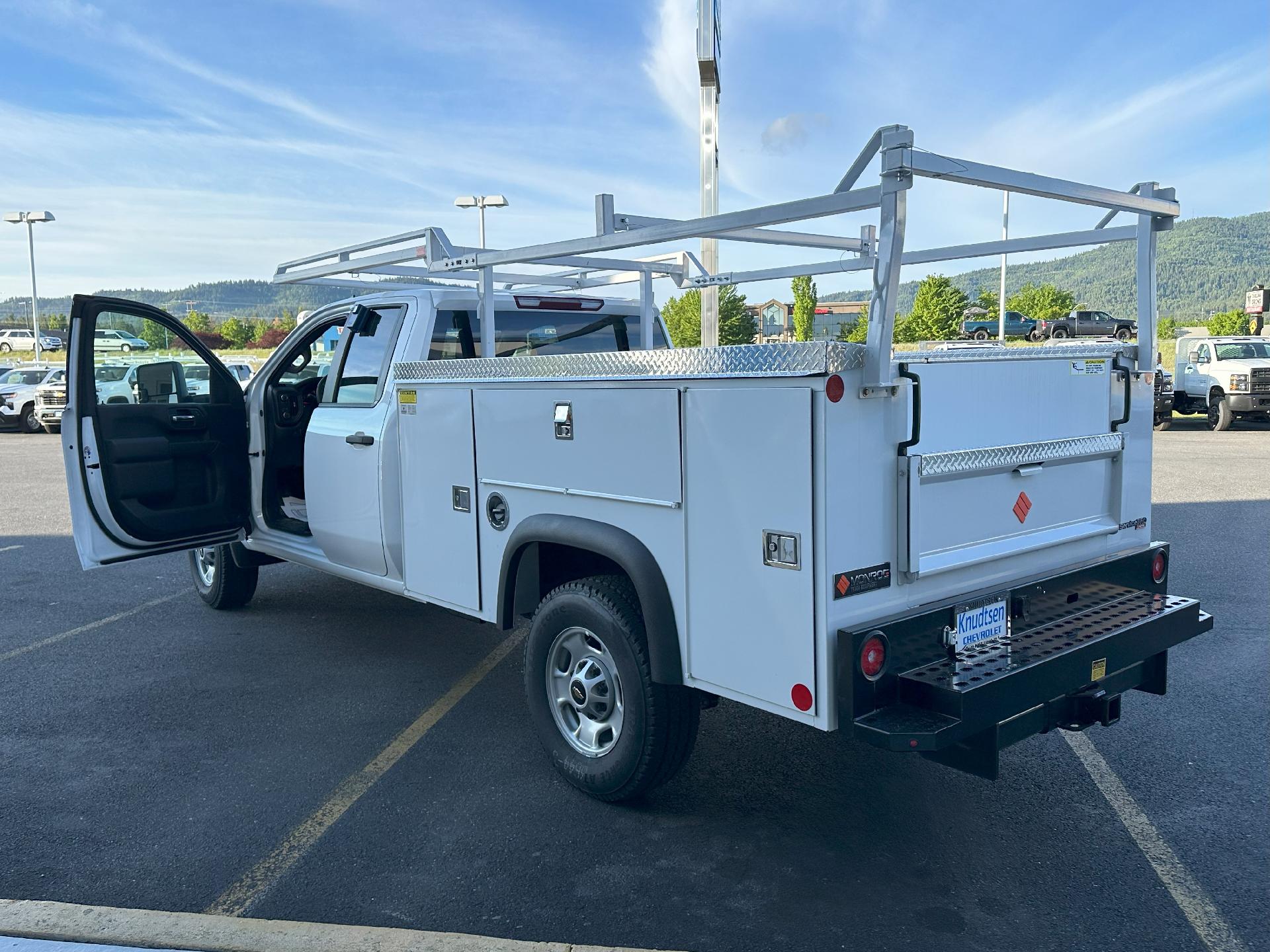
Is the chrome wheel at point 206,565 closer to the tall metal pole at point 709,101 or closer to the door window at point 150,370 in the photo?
the door window at point 150,370

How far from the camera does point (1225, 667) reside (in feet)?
17.8

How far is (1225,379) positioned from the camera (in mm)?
21438

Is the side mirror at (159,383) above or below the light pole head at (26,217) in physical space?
below

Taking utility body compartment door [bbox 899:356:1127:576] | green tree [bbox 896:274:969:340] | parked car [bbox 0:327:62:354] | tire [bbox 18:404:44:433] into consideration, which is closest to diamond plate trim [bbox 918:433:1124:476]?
utility body compartment door [bbox 899:356:1127:576]

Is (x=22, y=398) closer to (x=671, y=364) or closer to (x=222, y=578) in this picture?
(x=222, y=578)

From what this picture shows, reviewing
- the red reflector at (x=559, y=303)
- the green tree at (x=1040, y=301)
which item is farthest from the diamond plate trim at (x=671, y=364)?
the green tree at (x=1040, y=301)

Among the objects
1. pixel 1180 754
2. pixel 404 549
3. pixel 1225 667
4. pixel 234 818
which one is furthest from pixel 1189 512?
pixel 234 818

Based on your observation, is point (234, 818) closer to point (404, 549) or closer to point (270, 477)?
point (404, 549)

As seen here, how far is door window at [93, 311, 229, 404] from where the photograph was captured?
17.9ft

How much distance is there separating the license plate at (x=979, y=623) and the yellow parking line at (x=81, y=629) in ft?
18.0

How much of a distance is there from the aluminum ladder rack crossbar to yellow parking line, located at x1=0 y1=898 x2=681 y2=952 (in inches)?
79.7

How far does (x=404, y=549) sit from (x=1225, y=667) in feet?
14.5

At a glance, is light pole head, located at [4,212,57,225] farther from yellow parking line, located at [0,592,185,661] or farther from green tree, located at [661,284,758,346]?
yellow parking line, located at [0,592,185,661]

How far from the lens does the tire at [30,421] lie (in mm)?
24531
